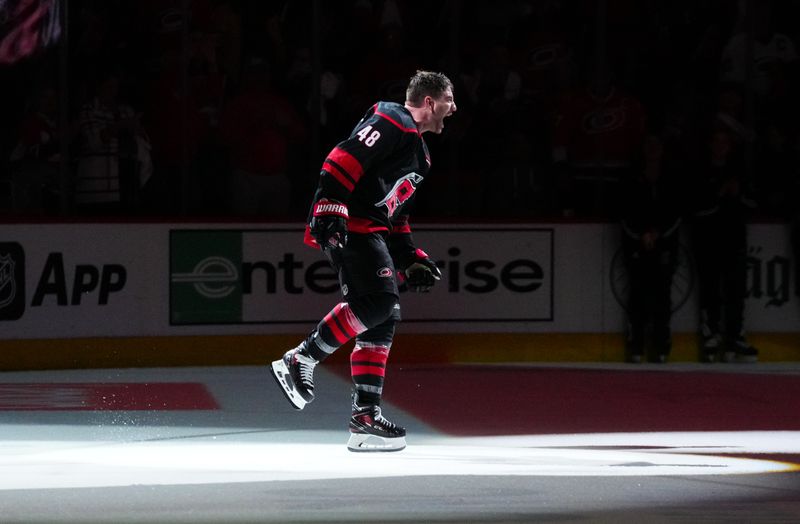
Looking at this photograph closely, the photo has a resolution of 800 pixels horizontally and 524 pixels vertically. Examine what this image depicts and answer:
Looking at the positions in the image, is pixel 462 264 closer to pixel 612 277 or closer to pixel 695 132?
pixel 612 277

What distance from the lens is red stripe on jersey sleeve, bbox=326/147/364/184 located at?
7.73 m

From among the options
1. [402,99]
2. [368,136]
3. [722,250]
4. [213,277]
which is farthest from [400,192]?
[722,250]

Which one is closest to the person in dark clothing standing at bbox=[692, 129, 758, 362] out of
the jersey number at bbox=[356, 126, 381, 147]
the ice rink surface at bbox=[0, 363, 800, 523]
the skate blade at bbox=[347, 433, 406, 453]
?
the ice rink surface at bbox=[0, 363, 800, 523]

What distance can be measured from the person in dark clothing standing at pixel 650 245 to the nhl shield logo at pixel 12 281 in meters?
4.53

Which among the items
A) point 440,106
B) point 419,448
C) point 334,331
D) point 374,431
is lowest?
point 419,448

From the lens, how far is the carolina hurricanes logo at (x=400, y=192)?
26.4 ft

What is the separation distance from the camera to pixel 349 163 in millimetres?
7738

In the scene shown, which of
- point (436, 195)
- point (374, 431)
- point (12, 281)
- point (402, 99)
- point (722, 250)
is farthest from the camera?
point (402, 99)

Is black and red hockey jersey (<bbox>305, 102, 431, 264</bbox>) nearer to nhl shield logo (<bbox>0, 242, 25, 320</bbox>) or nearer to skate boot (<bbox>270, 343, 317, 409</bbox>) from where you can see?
skate boot (<bbox>270, 343, 317, 409</bbox>)

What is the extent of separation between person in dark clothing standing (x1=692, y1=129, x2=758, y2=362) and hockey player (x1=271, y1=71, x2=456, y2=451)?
16.9ft

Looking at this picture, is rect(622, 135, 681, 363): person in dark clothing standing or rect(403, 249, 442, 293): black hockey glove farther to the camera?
rect(622, 135, 681, 363): person in dark clothing standing

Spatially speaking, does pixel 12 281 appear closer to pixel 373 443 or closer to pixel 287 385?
pixel 287 385

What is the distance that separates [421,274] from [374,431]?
32.8 inches

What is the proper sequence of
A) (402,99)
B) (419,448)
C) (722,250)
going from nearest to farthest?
(419,448)
(722,250)
(402,99)
